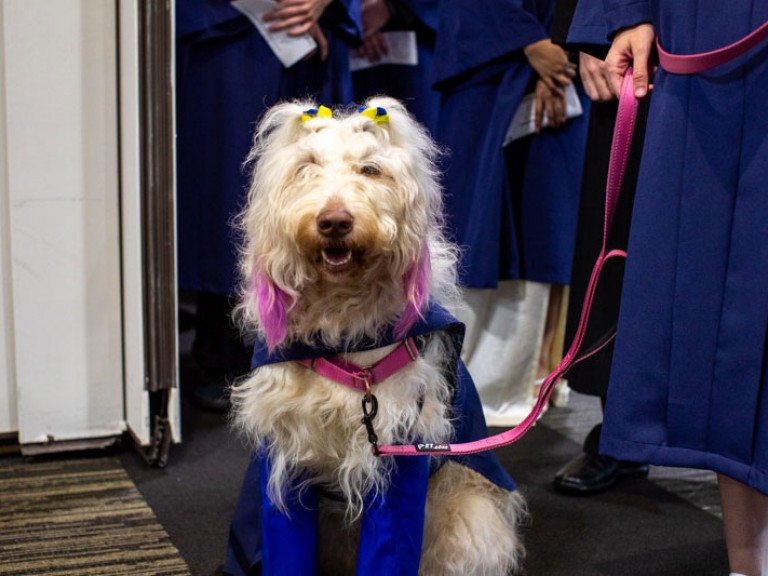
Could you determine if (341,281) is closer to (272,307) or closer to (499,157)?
(272,307)

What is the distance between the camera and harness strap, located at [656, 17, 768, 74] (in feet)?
4.10

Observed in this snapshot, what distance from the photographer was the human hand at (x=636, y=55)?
4.65 ft

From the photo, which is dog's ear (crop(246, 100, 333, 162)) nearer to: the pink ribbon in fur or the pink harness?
the pink ribbon in fur

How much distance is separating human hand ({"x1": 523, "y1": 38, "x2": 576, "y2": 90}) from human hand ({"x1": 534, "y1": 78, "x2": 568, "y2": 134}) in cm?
2

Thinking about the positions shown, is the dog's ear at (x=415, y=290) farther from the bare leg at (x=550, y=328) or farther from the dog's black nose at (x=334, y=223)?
the bare leg at (x=550, y=328)

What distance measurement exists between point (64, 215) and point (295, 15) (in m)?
0.86

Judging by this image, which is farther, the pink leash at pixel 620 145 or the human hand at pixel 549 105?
the human hand at pixel 549 105

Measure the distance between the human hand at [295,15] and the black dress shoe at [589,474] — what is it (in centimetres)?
141

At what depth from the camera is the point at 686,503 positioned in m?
2.27

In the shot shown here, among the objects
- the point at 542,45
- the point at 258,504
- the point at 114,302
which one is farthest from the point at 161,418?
the point at 542,45

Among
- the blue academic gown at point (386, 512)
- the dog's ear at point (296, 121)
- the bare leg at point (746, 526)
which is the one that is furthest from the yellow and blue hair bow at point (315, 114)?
the bare leg at point (746, 526)

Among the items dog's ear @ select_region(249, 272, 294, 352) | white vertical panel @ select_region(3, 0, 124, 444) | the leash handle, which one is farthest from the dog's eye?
white vertical panel @ select_region(3, 0, 124, 444)

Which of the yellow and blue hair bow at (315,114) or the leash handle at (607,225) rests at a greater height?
the yellow and blue hair bow at (315,114)

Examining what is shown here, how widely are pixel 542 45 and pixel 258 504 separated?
1.61 metres
